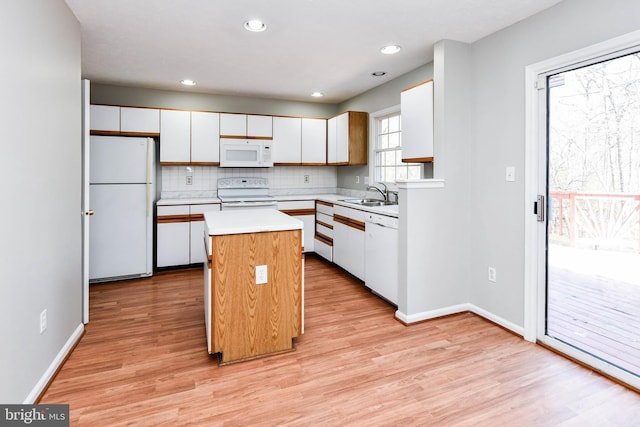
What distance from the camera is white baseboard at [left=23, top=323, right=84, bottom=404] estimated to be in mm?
1836

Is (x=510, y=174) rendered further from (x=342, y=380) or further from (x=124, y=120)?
(x=124, y=120)

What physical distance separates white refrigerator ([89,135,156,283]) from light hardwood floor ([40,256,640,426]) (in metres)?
1.16

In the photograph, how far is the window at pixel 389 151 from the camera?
4309mm

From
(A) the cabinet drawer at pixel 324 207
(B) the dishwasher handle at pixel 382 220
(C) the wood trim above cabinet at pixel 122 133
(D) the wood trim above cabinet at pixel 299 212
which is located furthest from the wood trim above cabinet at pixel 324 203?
(C) the wood trim above cabinet at pixel 122 133

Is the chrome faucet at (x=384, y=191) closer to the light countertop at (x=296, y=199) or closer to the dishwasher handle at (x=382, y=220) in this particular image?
the light countertop at (x=296, y=199)

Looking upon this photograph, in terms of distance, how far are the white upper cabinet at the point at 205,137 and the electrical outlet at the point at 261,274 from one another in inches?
115

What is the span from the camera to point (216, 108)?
198 inches

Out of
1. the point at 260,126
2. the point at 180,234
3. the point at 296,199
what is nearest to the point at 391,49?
the point at 260,126

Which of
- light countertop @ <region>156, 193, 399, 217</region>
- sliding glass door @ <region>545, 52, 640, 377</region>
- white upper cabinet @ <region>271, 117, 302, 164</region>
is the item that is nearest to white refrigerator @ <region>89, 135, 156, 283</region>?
light countertop @ <region>156, 193, 399, 217</region>

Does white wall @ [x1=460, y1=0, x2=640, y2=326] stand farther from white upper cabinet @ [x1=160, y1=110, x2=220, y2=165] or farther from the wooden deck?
white upper cabinet @ [x1=160, y1=110, x2=220, y2=165]

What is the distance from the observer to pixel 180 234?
450cm

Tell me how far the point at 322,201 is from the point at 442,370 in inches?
122

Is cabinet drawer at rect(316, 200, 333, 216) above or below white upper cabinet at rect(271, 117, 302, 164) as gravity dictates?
below

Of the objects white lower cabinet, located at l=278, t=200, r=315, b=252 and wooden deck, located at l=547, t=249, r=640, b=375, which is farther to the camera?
white lower cabinet, located at l=278, t=200, r=315, b=252
